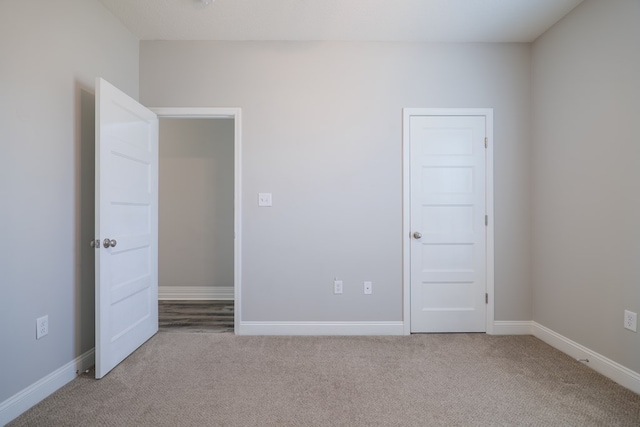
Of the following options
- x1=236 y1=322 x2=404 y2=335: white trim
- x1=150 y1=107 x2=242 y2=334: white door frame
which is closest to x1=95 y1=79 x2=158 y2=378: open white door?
x1=150 y1=107 x2=242 y2=334: white door frame

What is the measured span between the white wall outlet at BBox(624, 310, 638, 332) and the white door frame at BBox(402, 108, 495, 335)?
91cm

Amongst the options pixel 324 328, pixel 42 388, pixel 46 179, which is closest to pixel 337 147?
pixel 324 328

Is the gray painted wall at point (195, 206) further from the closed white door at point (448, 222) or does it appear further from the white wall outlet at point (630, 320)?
the white wall outlet at point (630, 320)

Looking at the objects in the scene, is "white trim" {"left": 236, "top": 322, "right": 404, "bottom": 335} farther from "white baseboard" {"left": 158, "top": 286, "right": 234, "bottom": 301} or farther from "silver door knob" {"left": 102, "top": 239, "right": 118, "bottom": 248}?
"white baseboard" {"left": 158, "top": 286, "right": 234, "bottom": 301}

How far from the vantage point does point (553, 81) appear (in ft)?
8.22

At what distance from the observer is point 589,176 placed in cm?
217

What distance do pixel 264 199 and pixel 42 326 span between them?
1702mm

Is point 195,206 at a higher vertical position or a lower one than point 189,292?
higher

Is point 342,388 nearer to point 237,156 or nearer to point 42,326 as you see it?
point 42,326

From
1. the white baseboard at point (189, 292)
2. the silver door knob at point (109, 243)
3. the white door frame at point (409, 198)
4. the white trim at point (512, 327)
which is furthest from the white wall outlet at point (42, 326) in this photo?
the white trim at point (512, 327)

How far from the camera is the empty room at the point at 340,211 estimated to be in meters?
1.72

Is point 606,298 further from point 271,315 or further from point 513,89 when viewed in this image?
point 271,315

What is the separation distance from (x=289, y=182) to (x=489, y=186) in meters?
1.86

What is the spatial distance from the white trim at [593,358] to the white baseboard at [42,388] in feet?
11.8
